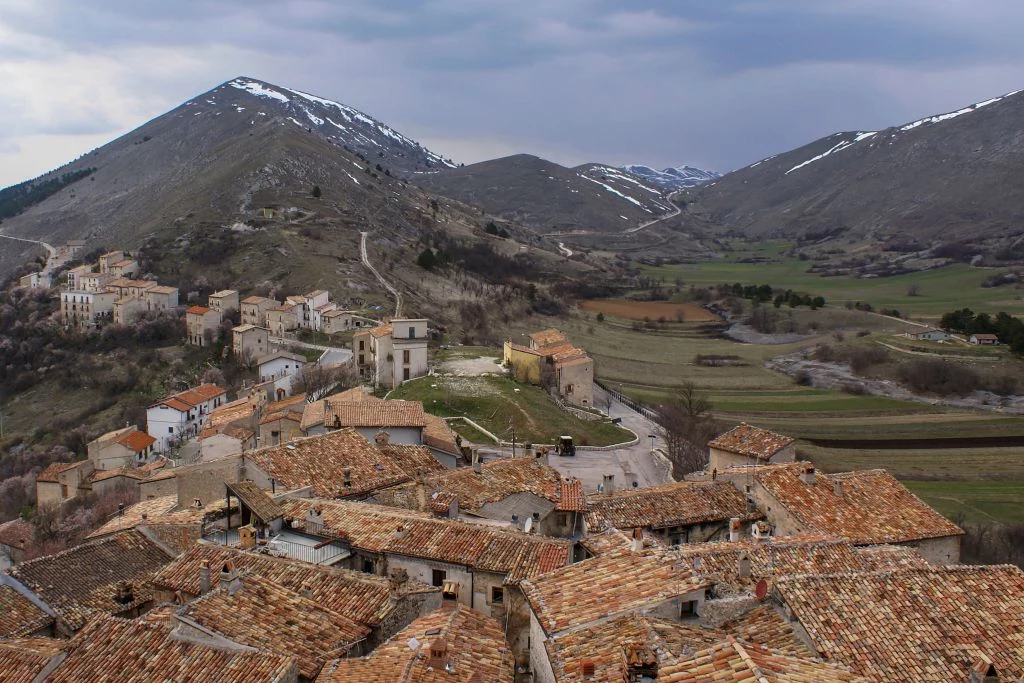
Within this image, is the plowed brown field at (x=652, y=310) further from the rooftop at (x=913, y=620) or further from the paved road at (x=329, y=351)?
the rooftop at (x=913, y=620)

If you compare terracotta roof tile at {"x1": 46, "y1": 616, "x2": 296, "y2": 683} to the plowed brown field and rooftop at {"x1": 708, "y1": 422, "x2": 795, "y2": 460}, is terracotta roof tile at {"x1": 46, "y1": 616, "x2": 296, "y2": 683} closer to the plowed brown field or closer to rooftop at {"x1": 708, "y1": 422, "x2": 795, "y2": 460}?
rooftop at {"x1": 708, "y1": 422, "x2": 795, "y2": 460}

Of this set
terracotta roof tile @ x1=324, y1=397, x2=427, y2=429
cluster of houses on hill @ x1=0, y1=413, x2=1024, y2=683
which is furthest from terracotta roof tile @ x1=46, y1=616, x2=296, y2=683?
terracotta roof tile @ x1=324, y1=397, x2=427, y2=429

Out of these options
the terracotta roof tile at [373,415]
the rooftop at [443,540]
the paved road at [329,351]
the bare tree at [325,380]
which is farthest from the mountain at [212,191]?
the rooftop at [443,540]

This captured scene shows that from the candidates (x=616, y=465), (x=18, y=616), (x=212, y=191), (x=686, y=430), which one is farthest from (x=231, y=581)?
(x=212, y=191)

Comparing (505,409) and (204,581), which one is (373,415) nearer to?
(505,409)

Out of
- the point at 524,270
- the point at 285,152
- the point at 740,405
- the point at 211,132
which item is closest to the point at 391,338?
the point at 740,405

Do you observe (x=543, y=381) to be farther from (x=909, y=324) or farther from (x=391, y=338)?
(x=909, y=324)
